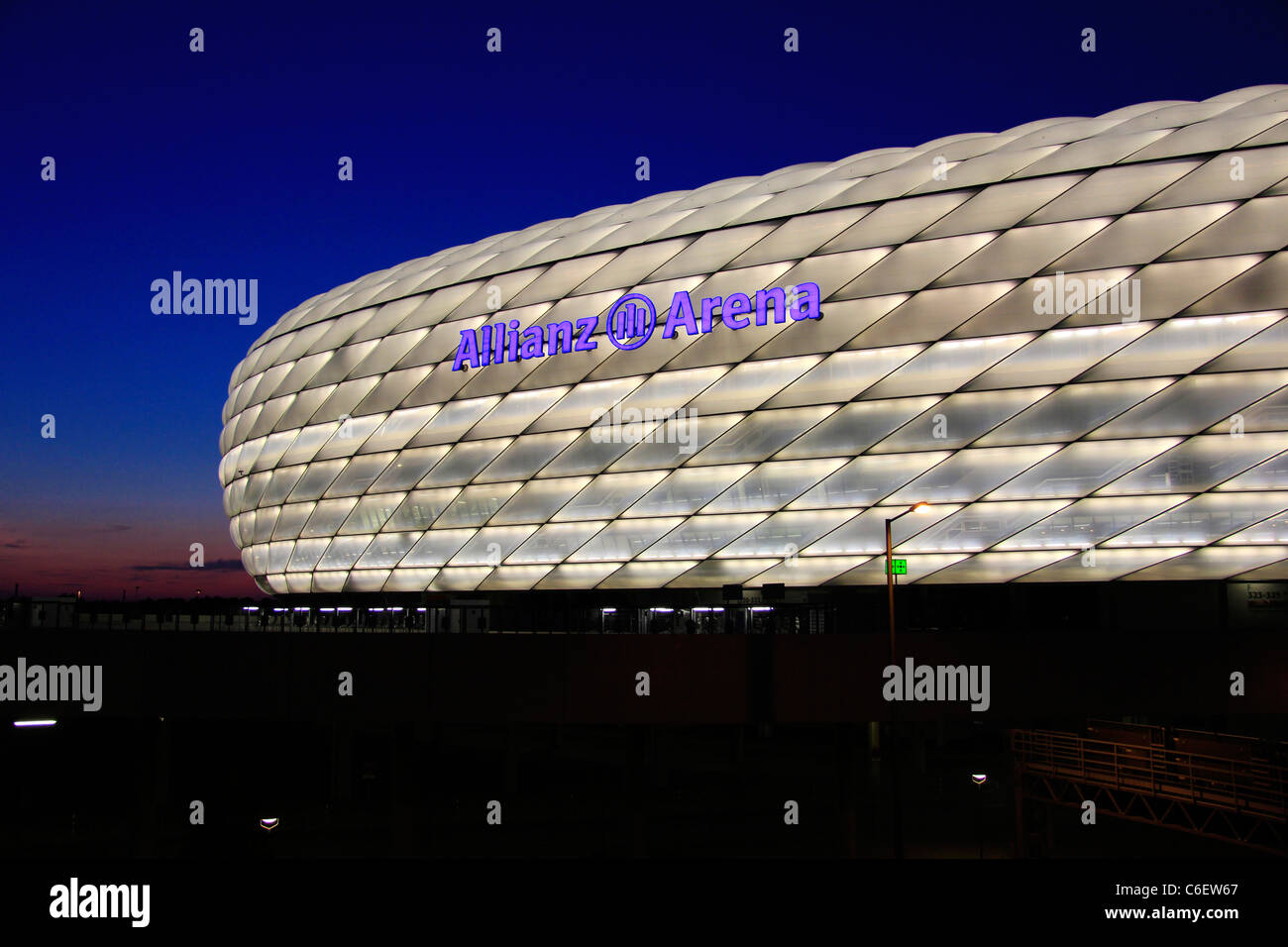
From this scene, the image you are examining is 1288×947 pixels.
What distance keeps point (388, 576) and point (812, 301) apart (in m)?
18.6

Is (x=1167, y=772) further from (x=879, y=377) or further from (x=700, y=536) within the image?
(x=700, y=536)

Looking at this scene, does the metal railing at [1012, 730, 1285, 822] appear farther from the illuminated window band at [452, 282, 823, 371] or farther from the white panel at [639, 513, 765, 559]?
the illuminated window band at [452, 282, 823, 371]

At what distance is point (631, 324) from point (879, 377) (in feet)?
24.8

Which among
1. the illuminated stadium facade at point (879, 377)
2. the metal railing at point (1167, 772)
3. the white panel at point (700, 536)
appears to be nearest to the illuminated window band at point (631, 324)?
the illuminated stadium facade at point (879, 377)

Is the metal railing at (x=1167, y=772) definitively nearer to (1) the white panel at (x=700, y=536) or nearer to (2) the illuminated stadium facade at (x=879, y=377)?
(2) the illuminated stadium facade at (x=879, y=377)

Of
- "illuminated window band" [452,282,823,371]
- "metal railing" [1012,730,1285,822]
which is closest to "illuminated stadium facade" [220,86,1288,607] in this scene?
"illuminated window band" [452,282,823,371]

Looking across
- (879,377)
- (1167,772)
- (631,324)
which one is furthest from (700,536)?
(1167,772)

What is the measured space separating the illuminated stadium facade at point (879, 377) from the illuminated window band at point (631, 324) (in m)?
0.09

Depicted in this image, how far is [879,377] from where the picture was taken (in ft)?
88.8

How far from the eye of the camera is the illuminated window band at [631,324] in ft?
92.1

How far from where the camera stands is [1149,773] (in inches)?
996

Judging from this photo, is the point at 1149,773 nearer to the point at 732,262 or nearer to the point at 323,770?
the point at 732,262

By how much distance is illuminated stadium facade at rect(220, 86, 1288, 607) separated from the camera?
24562 millimetres
